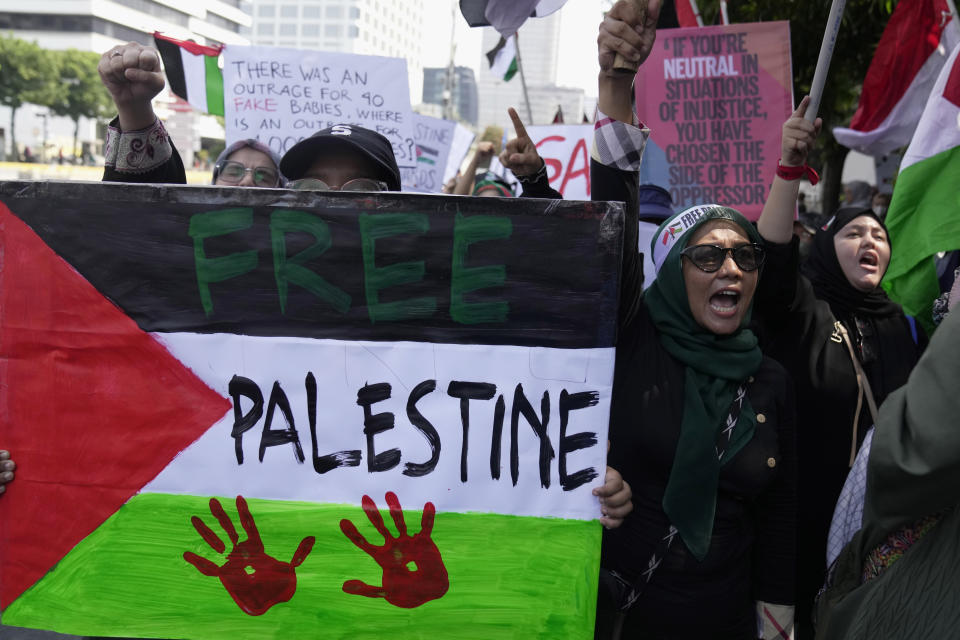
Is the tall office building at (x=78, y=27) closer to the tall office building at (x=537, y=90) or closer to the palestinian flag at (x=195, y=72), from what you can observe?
the palestinian flag at (x=195, y=72)

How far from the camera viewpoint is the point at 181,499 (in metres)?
1.80

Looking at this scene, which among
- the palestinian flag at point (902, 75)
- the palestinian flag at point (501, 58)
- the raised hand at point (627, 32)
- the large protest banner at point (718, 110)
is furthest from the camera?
the palestinian flag at point (501, 58)

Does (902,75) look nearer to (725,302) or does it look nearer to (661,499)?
(725,302)

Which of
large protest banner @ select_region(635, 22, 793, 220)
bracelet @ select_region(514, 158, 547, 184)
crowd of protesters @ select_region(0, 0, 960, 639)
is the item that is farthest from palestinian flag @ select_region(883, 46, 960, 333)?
bracelet @ select_region(514, 158, 547, 184)

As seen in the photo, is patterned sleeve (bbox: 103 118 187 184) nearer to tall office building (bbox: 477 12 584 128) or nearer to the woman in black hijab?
the woman in black hijab

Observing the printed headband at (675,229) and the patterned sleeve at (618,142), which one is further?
the printed headband at (675,229)

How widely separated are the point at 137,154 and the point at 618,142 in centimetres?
117

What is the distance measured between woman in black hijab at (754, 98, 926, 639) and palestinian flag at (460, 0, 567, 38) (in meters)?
1.06

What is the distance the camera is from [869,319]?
2895 millimetres

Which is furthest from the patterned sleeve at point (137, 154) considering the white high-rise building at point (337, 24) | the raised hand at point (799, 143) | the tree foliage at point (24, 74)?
the white high-rise building at point (337, 24)

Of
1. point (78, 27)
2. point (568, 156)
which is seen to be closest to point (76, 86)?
point (78, 27)

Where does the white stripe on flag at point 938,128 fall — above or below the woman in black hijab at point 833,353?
above

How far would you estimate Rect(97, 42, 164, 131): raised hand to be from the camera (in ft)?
6.34

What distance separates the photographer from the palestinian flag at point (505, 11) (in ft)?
8.66
